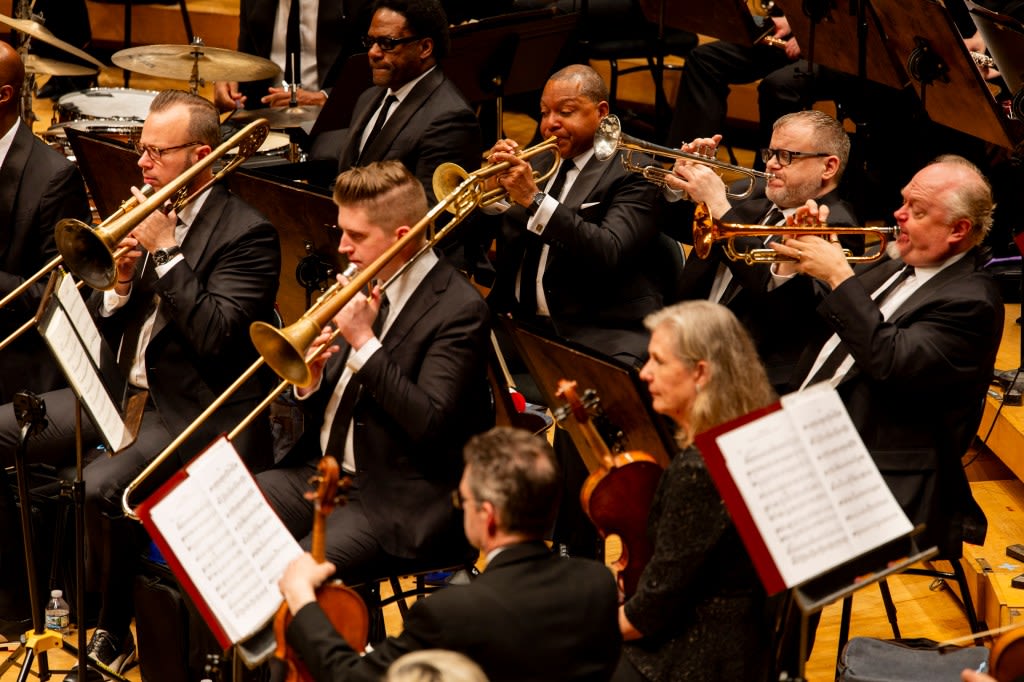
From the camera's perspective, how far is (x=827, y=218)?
449 cm

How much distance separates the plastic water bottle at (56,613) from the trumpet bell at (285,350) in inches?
52.5

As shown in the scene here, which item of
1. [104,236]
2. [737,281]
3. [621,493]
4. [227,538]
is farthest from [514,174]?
[227,538]

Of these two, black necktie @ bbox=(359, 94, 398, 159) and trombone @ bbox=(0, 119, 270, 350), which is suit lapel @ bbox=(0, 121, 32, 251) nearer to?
trombone @ bbox=(0, 119, 270, 350)

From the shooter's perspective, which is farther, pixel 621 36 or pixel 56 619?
pixel 621 36

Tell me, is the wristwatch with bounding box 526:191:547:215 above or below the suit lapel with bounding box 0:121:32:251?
below

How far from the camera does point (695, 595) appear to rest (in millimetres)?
3277

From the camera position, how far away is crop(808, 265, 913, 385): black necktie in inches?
162

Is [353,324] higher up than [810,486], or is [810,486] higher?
[353,324]

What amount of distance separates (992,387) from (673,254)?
1.57 metres

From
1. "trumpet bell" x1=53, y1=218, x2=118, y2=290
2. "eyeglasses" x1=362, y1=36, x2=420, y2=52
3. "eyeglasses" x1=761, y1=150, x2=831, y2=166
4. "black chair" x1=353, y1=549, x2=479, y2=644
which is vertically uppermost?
"eyeglasses" x1=362, y1=36, x2=420, y2=52

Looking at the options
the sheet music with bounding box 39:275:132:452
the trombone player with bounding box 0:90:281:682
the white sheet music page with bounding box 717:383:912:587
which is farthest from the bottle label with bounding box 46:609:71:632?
the white sheet music page with bounding box 717:383:912:587

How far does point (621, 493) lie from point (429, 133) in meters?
2.38

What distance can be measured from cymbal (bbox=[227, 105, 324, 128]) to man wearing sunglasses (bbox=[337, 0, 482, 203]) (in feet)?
3.68

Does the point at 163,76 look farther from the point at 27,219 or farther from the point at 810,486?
the point at 810,486
